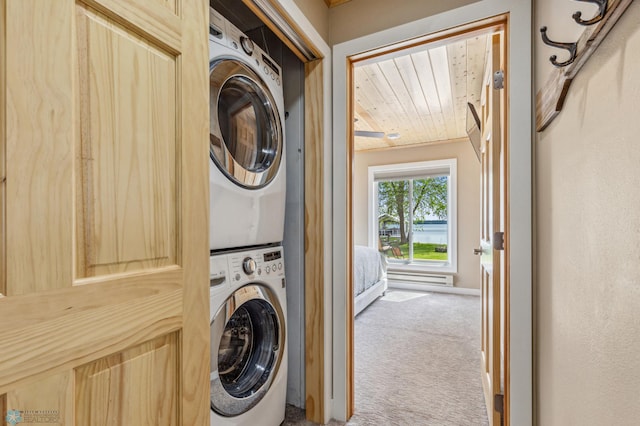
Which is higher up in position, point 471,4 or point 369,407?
point 471,4

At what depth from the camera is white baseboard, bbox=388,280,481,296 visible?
15.0 feet

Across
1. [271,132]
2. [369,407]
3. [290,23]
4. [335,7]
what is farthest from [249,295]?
[335,7]

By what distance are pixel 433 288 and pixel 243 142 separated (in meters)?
4.29

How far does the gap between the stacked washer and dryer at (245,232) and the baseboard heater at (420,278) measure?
383 centimetres

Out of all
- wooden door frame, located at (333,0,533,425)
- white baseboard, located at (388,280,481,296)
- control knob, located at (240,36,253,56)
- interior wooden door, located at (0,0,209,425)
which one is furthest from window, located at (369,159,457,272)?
interior wooden door, located at (0,0,209,425)

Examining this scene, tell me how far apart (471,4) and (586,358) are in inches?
58.0

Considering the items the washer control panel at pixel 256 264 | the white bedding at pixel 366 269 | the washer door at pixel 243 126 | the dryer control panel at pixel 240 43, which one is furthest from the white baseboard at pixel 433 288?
the dryer control panel at pixel 240 43

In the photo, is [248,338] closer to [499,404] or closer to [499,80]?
[499,404]

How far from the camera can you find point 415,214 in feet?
17.5

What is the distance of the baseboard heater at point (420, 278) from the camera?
4758 millimetres

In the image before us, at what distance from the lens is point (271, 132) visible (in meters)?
1.55

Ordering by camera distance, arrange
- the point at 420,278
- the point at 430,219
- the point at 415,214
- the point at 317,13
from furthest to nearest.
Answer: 1. the point at 415,214
2. the point at 430,219
3. the point at 420,278
4. the point at 317,13

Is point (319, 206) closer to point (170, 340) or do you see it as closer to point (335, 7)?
point (170, 340)

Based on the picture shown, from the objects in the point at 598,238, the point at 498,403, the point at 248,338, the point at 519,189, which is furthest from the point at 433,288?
the point at 598,238
